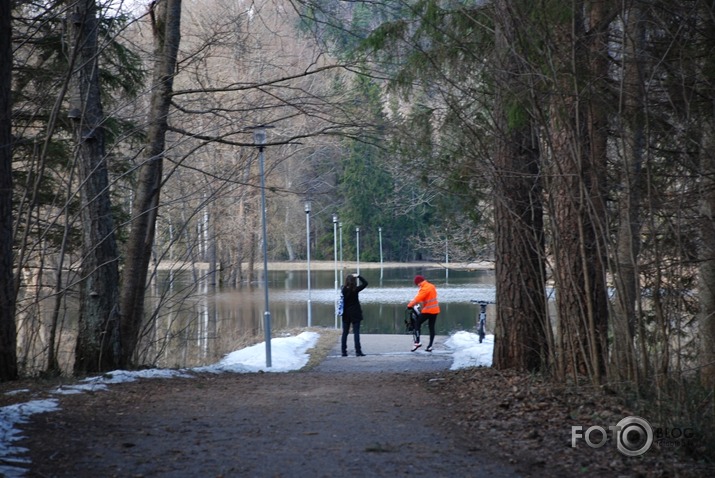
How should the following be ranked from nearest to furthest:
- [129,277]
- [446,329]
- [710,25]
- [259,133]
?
[710,25], [129,277], [259,133], [446,329]

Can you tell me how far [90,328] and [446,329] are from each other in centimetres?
2239

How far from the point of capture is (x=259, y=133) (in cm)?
1543

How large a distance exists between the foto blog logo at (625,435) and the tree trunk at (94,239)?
7.22 meters

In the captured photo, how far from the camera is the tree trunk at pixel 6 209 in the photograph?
839 cm

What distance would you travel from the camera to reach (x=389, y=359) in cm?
1797

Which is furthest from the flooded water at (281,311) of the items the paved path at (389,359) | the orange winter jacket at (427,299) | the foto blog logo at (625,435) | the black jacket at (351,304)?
the foto blog logo at (625,435)

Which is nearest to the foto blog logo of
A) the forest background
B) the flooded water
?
the forest background

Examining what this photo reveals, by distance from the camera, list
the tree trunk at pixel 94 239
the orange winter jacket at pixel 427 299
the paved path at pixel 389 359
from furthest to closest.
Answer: the orange winter jacket at pixel 427 299
the paved path at pixel 389 359
the tree trunk at pixel 94 239

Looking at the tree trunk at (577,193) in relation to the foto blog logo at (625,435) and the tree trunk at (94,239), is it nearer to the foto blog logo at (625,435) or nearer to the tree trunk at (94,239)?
the foto blog logo at (625,435)

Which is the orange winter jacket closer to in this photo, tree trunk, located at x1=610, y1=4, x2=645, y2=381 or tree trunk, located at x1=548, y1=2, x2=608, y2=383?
tree trunk, located at x1=548, y1=2, x2=608, y2=383

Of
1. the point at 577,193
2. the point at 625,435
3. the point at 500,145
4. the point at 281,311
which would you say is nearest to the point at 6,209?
the point at 500,145

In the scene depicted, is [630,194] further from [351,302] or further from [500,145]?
[351,302]

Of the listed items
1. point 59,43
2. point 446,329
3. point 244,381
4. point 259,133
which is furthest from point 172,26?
point 446,329

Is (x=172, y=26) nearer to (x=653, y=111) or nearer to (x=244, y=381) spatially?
(x=244, y=381)
